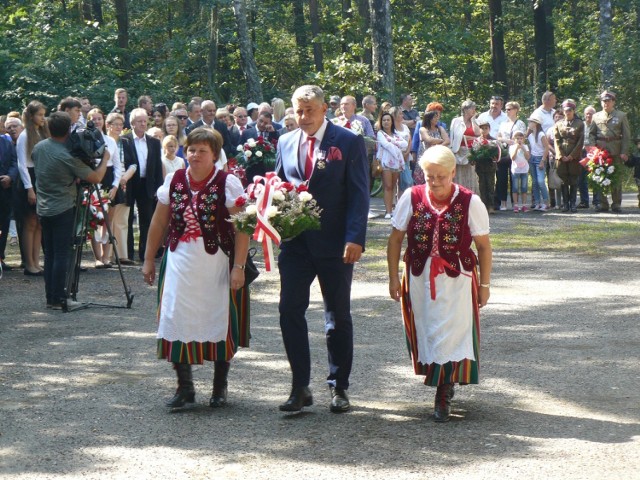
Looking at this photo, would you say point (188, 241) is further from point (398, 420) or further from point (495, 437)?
point (495, 437)

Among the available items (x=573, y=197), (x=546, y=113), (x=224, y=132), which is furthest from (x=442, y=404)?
(x=546, y=113)

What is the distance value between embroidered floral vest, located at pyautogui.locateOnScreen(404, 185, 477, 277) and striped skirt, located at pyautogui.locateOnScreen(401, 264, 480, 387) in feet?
0.47

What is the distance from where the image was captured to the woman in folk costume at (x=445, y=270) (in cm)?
746

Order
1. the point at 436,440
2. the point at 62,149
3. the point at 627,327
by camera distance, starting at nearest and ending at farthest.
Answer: the point at 436,440, the point at 627,327, the point at 62,149

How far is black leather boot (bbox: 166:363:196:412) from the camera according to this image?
7891 mm

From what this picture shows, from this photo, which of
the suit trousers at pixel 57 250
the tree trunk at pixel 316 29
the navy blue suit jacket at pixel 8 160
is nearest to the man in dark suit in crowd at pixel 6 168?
the navy blue suit jacket at pixel 8 160

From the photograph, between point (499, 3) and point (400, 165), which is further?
point (499, 3)

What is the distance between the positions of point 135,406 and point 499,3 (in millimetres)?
38626

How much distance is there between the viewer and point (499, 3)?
44531 millimetres

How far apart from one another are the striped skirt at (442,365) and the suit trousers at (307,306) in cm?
38

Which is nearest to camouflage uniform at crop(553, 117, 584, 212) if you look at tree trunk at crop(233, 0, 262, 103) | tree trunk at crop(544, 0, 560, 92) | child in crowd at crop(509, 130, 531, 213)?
child in crowd at crop(509, 130, 531, 213)

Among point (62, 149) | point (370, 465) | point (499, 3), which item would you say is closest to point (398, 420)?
point (370, 465)

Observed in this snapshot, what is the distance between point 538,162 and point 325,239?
1503cm

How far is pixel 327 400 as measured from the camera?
8.12 m
